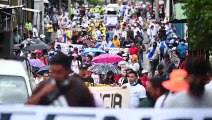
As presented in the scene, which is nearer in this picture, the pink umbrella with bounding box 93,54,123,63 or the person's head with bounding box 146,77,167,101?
the person's head with bounding box 146,77,167,101

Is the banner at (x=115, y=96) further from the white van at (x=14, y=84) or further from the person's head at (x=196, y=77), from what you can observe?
the person's head at (x=196, y=77)

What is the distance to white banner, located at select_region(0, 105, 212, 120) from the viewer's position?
685 cm

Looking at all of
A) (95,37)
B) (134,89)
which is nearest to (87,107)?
(134,89)

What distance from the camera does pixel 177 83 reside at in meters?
6.86

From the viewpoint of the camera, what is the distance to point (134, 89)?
1305 cm

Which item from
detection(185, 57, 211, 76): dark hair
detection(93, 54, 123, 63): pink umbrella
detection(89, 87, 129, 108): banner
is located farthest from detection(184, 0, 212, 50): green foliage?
detection(185, 57, 211, 76): dark hair

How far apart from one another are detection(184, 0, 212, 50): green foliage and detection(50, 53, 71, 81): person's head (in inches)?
363

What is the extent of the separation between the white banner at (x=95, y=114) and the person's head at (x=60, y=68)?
27.5 inches

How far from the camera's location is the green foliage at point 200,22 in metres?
17.0

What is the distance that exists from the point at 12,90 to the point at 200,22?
7.62m

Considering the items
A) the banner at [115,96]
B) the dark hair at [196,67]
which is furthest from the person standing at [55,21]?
the dark hair at [196,67]

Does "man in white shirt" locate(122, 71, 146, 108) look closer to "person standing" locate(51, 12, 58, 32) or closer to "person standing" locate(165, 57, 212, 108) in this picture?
"person standing" locate(165, 57, 212, 108)

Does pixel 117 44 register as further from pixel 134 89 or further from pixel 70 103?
pixel 70 103

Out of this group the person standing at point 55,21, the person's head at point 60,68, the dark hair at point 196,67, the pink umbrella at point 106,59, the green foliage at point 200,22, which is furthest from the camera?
the person standing at point 55,21
